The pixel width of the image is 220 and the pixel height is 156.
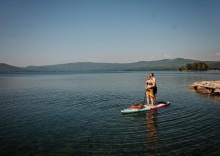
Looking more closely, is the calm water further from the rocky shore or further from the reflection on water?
the rocky shore

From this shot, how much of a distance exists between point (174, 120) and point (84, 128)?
780 centimetres

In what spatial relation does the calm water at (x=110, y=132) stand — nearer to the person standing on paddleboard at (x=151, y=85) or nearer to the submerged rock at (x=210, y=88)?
the person standing on paddleboard at (x=151, y=85)

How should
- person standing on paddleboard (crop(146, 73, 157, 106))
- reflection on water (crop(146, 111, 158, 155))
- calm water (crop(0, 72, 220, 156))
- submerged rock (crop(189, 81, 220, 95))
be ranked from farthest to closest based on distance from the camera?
submerged rock (crop(189, 81, 220, 95)) → person standing on paddleboard (crop(146, 73, 157, 106)) → reflection on water (crop(146, 111, 158, 155)) → calm water (crop(0, 72, 220, 156))

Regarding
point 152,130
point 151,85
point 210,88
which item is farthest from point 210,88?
point 152,130

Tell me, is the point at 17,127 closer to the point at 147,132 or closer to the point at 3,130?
the point at 3,130

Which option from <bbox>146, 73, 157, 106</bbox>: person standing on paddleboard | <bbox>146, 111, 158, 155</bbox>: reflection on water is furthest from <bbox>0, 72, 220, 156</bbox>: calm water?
<bbox>146, 73, 157, 106</bbox>: person standing on paddleboard

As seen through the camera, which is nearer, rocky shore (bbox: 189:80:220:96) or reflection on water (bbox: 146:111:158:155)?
reflection on water (bbox: 146:111:158:155)

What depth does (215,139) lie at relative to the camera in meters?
13.2

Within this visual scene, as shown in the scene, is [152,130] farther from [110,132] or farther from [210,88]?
[210,88]

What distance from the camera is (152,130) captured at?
1523cm

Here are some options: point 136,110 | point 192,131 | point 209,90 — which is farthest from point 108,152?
point 209,90

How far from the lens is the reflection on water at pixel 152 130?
485 inches

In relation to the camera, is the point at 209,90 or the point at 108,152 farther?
the point at 209,90

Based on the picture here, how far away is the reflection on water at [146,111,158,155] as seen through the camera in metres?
12.3
